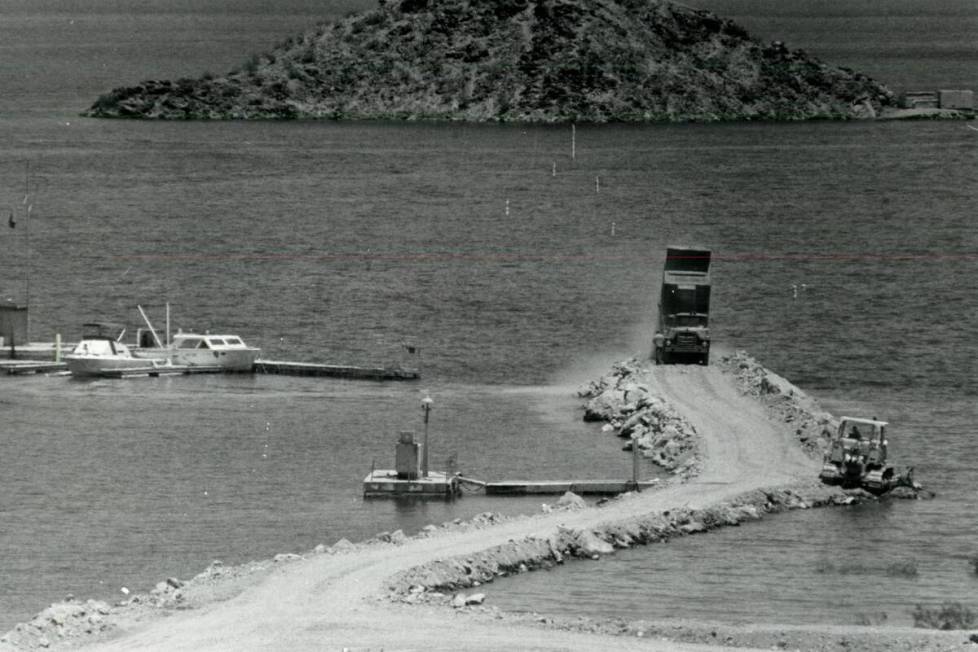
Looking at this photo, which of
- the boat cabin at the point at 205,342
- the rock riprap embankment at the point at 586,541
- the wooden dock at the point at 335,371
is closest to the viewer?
the rock riprap embankment at the point at 586,541

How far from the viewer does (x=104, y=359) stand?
83500 millimetres

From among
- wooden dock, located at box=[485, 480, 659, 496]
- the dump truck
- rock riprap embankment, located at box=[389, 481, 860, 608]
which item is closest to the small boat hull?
the dump truck

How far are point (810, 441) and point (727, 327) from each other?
123ft

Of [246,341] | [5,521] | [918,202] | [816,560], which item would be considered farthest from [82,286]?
[918,202]

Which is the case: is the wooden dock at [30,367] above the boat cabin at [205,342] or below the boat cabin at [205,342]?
below

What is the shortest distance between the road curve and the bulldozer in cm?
333

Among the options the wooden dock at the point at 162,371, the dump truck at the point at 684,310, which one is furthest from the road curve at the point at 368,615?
the wooden dock at the point at 162,371

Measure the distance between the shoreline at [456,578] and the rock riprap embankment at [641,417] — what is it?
11.1 feet

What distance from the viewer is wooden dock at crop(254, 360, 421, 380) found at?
275 ft

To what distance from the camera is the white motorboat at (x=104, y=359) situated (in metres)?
83.3

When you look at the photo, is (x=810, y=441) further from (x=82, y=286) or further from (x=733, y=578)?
(x=82, y=286)

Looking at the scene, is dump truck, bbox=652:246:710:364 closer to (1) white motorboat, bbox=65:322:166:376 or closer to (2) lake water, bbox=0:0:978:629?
(2) lake water, bbox=0:0:978:629

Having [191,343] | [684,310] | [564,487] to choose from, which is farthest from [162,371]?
[564,487]

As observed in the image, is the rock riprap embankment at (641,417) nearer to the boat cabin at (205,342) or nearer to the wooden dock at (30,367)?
the boat cabin at (205,342)
